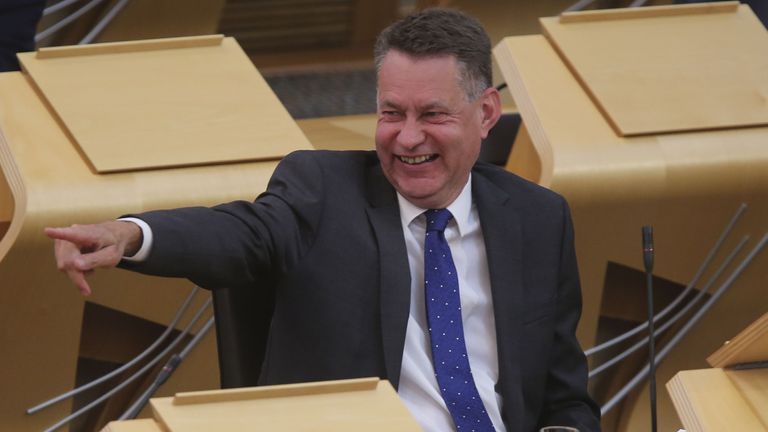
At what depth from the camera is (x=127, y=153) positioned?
3086 millimetres

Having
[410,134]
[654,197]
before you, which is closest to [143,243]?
[410,134]

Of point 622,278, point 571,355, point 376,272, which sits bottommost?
point 622,278

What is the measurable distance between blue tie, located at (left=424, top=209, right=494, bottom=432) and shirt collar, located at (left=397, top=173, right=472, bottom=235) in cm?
4

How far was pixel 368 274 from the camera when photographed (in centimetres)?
237

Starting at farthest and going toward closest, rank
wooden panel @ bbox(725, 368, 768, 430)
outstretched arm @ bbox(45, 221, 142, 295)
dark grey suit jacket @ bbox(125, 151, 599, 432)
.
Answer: dark grey suit jacket @ bbox(125, 151, 599, 432), wooden panel @ bbox(725, 368, 768, 430), outstretched arm @ bbox(45, 221, 142, 295)

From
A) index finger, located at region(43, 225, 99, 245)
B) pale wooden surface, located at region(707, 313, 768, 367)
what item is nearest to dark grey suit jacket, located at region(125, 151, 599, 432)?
index finger, located at region(43, 225, 99, 245)

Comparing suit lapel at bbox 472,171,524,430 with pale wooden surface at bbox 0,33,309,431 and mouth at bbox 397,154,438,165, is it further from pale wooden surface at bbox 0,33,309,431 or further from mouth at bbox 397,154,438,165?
pale wooden surface at bbox 0,33,309,431

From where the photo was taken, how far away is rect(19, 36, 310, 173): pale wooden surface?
3.11 m

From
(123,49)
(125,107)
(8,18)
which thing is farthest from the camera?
(8,18)

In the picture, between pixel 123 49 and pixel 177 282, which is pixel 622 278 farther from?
pixel 123 49

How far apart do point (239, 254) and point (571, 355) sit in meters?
0.61

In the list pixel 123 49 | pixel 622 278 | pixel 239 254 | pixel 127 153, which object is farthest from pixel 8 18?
pixel 239 254

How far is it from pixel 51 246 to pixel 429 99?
917 mm

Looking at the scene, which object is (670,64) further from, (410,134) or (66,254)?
(66,254)
